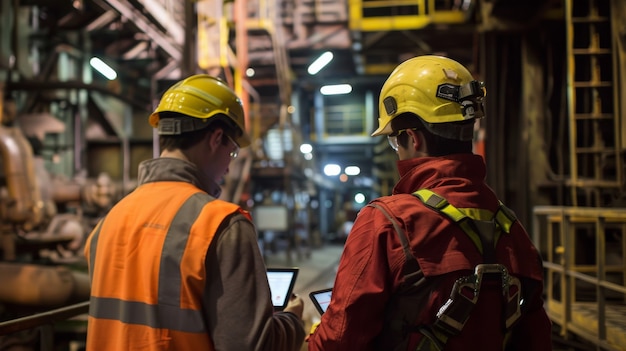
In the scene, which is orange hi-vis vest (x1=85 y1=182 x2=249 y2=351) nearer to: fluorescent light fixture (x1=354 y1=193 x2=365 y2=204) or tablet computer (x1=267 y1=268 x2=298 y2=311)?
tablet computer (x1=267 y1=268 x2=298 y2=311)

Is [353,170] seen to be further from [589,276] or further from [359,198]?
[589,276]

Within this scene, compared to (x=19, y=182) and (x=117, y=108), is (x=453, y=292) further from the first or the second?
(x=117, y=108)

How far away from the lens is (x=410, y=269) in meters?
1.61

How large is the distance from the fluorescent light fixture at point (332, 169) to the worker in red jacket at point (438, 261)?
763 inches

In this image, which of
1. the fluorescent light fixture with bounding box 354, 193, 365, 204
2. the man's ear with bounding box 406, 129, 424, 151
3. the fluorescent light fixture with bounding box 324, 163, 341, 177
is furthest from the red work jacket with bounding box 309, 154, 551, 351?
the fluorescent light fixture with bounding box 354, 193, 365, 204

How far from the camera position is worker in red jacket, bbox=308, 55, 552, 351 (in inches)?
63.0

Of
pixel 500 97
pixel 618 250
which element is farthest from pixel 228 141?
pixel 500 97

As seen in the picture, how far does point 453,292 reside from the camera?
1594 millimetres

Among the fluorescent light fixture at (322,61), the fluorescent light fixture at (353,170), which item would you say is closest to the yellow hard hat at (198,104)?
the fluorescent light fixture at (322,61)

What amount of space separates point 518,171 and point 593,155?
999 millimetres

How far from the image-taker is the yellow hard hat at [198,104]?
6.56 ft

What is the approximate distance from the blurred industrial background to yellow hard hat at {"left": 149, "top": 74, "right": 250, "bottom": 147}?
183 cm

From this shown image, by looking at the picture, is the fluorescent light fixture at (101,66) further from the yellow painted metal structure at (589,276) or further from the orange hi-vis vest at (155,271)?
the orange hi-vis vest at (155,271)

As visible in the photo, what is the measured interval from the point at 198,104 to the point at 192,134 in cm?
13
